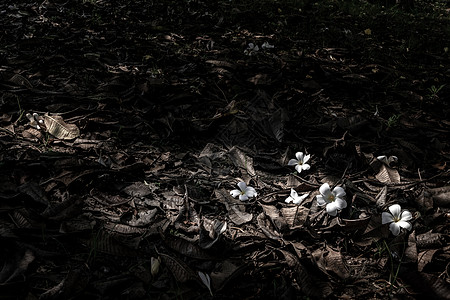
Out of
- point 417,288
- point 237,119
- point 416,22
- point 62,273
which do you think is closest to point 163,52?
point 237,119

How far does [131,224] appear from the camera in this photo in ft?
5.09


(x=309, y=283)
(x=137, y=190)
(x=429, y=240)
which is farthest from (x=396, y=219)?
(x=137, y=190)

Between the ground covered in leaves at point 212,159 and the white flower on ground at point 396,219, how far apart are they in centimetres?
5

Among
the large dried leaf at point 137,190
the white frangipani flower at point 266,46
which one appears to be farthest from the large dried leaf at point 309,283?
the white frangipani flower at point 266,46

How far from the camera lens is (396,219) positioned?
1.51 m

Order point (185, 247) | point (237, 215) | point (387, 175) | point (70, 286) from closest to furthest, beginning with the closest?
point (70, 286)
point (185, 247)
point (237, 215)
point (387, 175)

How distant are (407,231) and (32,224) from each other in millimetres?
1588

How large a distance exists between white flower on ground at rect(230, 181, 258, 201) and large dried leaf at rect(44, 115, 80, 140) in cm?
102

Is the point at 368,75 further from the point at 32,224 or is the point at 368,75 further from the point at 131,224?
the point at 32,224

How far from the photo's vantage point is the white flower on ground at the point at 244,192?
1.72m

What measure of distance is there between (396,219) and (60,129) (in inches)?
73.2

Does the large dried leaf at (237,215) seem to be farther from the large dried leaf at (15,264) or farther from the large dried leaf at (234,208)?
the large dried leaf at (15,264)

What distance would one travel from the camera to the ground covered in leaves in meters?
1.35

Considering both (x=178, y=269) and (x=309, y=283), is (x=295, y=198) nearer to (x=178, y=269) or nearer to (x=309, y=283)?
(x=309, y=283)
